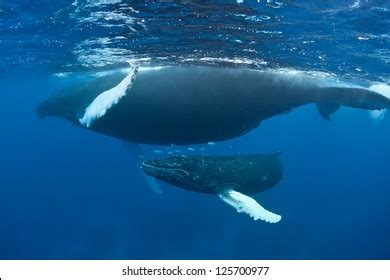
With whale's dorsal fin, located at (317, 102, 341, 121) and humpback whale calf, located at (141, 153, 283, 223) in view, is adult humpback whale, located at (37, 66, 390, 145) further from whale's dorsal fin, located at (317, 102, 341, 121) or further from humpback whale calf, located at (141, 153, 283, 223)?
humpback whale calf, located at (141, 153, 283, 223)

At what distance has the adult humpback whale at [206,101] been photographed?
7891 mm

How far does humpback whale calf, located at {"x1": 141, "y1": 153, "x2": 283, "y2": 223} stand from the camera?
7402mm

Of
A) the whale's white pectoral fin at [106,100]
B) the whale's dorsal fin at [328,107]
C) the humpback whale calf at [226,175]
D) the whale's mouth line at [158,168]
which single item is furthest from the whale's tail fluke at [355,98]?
the whale's white pectoral fin at [106,100]

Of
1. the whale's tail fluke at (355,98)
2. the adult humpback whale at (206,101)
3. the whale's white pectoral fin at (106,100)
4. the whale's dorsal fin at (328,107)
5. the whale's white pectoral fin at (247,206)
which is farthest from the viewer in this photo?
the whale's dorsal fin at (328,107)

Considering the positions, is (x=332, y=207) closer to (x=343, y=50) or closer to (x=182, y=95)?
(x=343, y=50)

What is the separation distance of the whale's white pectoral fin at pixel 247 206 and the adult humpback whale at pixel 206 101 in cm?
139

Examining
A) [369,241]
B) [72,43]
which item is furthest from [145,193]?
[72,43]

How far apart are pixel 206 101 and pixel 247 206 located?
223 cm

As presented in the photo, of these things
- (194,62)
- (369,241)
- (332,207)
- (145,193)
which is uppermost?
(194,62)

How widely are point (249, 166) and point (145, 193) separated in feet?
109

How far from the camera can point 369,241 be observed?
125 feet

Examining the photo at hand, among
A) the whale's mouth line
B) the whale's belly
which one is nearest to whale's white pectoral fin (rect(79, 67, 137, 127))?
the whale's belly

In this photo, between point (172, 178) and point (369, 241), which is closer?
point (172, 178)

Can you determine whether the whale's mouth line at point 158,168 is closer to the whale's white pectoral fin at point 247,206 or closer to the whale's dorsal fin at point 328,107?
the whale's white pectoral fin at point 247,206
